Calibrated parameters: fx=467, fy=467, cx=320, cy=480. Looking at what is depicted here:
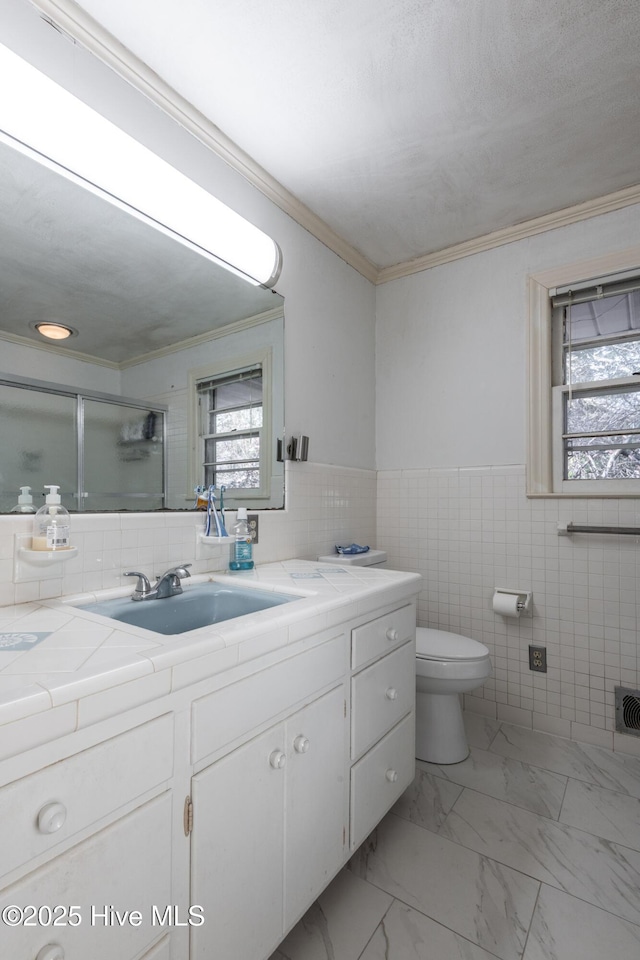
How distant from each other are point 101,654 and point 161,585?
1.77 ft

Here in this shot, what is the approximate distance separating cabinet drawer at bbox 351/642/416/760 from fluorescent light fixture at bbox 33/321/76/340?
1214 millimetres

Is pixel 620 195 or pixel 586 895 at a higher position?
pixel 620 195

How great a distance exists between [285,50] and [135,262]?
765mm

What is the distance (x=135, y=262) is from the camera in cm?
141

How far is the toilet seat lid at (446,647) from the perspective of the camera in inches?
71.8

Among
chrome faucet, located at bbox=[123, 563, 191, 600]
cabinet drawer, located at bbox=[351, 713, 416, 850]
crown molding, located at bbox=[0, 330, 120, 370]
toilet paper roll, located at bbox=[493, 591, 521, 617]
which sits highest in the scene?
crown molding, located at bbox=[0, 330, 120, 370]

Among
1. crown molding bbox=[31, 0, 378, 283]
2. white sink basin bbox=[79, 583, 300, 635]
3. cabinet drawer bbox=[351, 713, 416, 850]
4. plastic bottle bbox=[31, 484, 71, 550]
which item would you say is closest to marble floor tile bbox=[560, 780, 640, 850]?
cabinet drawer bbox=[351, 713, 416, 850]

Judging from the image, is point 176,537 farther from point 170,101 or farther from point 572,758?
point 572,758

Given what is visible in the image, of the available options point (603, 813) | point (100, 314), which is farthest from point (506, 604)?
point (100, 314)

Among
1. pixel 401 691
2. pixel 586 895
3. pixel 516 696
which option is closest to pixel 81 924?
pixel 401 691

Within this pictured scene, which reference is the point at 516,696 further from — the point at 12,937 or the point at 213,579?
the point at 12,937

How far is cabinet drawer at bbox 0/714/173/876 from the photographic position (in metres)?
0.59

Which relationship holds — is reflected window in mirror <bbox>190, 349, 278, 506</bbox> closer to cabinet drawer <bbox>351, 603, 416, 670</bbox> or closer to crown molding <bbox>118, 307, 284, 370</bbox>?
crown molding <bbox>118, 307, 284, 370</bbox>

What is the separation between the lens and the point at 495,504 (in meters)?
2.29
